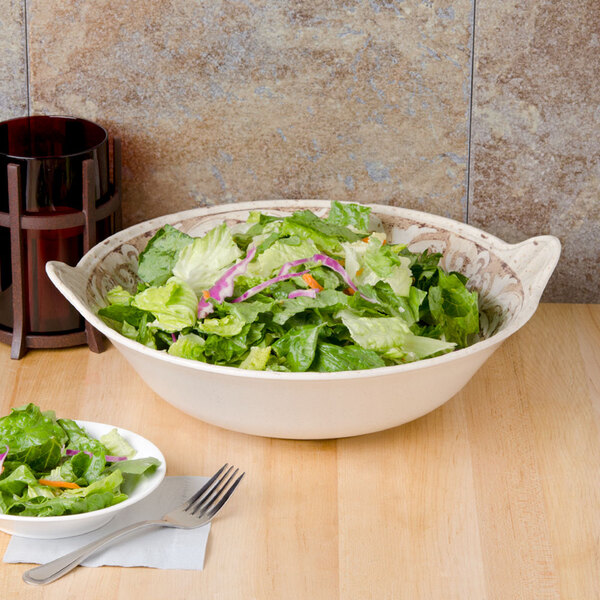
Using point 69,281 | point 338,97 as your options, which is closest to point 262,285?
point 69,281

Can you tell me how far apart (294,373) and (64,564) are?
33cm

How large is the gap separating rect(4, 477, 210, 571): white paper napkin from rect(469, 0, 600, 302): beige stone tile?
850 mm

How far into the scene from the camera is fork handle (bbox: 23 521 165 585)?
3.28 feet

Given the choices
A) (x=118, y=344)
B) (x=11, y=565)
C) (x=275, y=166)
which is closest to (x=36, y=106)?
(x=275, y=166)

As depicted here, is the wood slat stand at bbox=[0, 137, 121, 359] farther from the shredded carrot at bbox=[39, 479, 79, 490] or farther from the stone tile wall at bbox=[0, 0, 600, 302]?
the shredded carrot at bbox=[39, 479, 79, 490]

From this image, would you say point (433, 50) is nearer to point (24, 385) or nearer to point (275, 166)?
point (275, 166)

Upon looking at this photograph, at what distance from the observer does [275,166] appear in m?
1.63

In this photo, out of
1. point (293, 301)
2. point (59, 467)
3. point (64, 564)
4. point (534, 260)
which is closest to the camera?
point (64, 564)

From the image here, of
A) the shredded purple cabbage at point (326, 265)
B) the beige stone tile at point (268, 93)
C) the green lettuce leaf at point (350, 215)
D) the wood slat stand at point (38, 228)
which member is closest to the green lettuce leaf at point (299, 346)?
Result: the shredded purple cabbage at point (326, 265)

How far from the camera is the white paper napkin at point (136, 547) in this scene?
1.04 m

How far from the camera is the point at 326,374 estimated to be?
1071mm

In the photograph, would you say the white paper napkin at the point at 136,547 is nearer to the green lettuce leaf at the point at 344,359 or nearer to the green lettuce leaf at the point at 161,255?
the green lettuce leaf at the point at 344,359

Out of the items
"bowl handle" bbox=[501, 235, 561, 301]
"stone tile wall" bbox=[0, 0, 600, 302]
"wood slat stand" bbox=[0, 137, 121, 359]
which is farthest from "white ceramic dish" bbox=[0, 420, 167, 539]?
"stone tile wall" bbox=[0, 0, 600, 302]

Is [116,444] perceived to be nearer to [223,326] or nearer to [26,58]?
[223,326]
